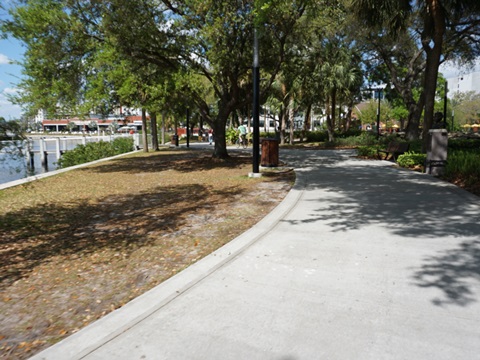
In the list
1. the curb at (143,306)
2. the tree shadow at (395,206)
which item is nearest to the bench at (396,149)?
the tree shadow at (395,206)

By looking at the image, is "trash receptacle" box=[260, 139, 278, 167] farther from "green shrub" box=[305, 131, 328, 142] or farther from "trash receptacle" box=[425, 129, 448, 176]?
"green shrub" box=[305, 131, 328, 142]

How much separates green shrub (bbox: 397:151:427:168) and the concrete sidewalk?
688 centimetres

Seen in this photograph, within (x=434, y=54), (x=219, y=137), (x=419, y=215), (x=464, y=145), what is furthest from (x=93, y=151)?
(x=419, y=215)

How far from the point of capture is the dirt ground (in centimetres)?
331

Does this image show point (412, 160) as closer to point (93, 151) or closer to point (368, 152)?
point (368, 152)

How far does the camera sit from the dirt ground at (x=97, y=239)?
130 inches

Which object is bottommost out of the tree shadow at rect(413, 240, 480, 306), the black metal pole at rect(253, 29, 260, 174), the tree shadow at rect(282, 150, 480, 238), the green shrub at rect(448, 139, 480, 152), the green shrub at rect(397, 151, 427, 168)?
the tree shadow at rect(413, 240, 480, 306)

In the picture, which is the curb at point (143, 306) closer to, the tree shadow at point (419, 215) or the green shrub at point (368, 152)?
the tree shadow at point (419, 215)

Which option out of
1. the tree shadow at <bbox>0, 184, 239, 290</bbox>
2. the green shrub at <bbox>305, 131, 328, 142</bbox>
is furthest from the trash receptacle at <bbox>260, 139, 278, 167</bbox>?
the green shrub at <bbox>305, 131, 328, 142</bbox>

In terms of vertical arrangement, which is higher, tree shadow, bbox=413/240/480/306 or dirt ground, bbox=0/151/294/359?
tree shadow, bbox=413/240/480/306

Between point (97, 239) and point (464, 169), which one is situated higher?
point (464, 169)

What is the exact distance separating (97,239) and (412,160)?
1074 centimetres

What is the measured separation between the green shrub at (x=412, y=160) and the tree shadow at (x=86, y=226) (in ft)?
22.9

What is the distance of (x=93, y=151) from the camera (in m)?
21.9
